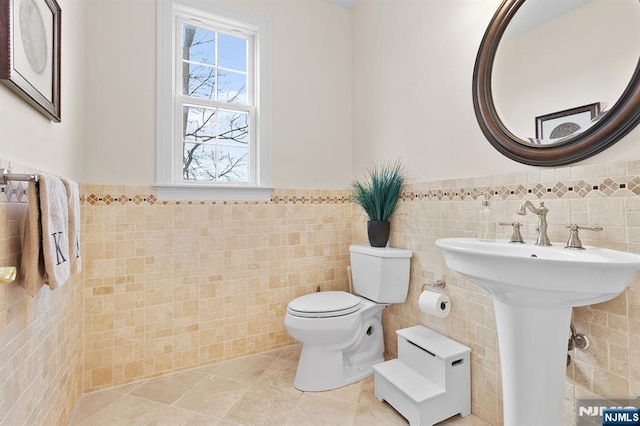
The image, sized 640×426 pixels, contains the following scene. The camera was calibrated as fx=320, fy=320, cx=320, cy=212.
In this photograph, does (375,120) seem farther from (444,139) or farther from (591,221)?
(591,221)

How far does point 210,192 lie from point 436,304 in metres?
1.53

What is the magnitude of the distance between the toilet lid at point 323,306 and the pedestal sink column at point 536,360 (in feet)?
2.89

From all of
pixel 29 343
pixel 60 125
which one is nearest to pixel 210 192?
pixel 60 125

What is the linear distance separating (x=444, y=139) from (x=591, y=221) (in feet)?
2.69

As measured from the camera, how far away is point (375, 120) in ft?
7.81

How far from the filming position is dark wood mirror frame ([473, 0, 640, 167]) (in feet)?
3.64

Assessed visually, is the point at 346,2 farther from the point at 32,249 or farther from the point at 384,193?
the point at 32,249

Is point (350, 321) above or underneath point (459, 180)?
underneath

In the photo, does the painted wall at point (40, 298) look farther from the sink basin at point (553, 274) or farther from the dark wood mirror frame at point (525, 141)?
the dark wood mirror frame at point (525, 141)

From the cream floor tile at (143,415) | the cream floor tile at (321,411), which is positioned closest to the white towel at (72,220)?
the cream floor tile at (143,415)

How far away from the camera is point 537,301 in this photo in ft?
3.35

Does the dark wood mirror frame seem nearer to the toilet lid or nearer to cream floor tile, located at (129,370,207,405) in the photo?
the toilet lid

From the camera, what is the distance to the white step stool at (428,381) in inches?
59.6

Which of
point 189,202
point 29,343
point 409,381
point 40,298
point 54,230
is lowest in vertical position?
point 409,381
